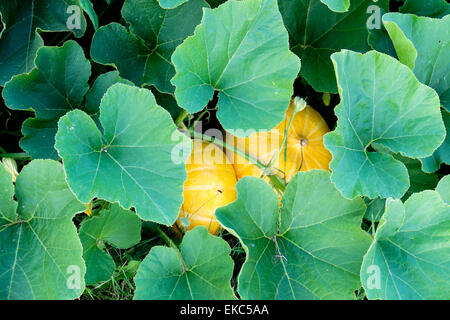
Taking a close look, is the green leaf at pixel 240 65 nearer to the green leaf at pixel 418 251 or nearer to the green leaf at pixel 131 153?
the green leaf at pixel 131 153

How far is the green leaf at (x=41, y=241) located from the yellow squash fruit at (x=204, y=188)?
0.38 meters

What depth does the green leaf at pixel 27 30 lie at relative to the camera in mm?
1232

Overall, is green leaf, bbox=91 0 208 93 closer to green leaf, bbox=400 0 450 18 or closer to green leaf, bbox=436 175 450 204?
green leaf, bbox=400 0 450 18

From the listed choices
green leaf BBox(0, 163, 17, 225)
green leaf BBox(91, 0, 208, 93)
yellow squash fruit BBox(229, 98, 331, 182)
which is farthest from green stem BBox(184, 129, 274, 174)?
green leaf BBox(0, 163, 17, 225)

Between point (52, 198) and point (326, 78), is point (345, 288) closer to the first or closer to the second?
point (326, 78)

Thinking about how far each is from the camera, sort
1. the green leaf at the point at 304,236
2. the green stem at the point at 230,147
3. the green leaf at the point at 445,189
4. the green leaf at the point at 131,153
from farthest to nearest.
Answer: the green stem at the point at 230,147, the green leaf at the point at 445,189, the green leaf at the point at 304,236, the green leaf at the point at 131,153

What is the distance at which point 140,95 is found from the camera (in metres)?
1.09

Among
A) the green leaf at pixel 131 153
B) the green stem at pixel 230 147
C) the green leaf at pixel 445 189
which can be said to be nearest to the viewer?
the green leaf at pixel 131 153

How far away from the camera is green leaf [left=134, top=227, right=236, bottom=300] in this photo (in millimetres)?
1145

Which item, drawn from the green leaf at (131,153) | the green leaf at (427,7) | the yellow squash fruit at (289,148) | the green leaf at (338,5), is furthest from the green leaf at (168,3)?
the green leaf at (427,7)

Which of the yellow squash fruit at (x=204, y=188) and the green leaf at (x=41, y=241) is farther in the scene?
the yellow squash fruit at (x=204, y=188)

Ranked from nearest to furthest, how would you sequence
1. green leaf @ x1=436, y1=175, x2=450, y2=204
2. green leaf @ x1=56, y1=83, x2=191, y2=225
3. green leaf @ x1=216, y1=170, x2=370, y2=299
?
green leaf @ x1=56, y1=83, x2=191, y2=225 → green leaf @ x1=216, y1=170, x2=370, y2=299 → green leaf @ x1=436, y1=175, x2=450, y2=204

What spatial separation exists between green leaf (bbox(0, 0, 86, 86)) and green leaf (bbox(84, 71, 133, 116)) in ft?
0.40
